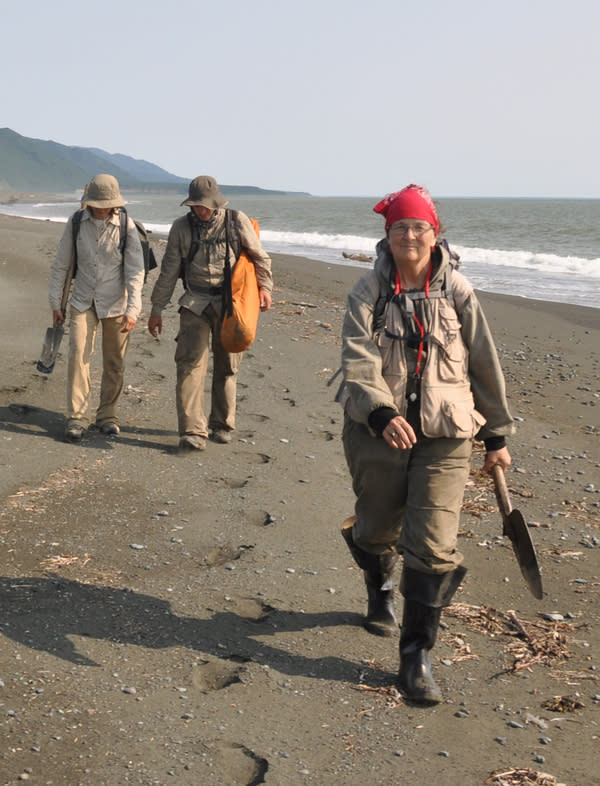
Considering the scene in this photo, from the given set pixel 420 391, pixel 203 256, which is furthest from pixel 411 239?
pixel 203 256

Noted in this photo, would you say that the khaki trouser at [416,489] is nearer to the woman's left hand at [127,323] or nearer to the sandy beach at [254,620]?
the sandy beach at [254,620]

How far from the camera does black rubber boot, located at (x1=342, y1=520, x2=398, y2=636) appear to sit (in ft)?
13.4

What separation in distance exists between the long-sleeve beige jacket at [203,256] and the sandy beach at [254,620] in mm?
1136

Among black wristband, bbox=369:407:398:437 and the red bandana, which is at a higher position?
the red bandana

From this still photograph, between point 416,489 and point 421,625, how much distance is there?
55 cm

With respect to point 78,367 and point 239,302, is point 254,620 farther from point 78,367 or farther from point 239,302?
point 78,367

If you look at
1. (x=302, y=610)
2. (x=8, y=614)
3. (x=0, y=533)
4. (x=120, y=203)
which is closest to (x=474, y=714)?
(x=302, y=610)

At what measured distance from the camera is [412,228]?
356 centimetres

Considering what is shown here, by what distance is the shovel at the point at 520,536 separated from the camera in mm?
3750

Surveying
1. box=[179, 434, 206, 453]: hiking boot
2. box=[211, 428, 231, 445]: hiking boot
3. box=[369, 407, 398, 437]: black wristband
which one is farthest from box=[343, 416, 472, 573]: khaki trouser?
box=[211, 428, 231, 445]: hiking boot

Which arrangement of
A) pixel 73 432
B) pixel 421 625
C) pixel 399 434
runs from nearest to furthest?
pixel 399 434, pixel 421 625, pixel 73 432

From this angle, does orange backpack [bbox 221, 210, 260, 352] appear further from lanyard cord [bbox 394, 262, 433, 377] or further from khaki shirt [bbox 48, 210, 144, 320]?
lanyard cord [bbox 394, 262, 433, 377]

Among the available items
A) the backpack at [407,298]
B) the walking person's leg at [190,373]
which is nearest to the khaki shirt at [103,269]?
the walking person's leg at [190,373]

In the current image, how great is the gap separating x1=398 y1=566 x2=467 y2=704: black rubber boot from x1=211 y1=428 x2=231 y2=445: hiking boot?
3.38 meters
